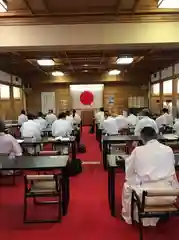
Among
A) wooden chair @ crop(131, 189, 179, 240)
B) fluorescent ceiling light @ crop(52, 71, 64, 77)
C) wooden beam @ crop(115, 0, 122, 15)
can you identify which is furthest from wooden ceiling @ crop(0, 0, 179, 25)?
fluorescent ceiling light @ crop(52, 71, 64, 77)

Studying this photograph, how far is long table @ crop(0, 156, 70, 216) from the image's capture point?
11.7 feet

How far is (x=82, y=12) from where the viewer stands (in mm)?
4664

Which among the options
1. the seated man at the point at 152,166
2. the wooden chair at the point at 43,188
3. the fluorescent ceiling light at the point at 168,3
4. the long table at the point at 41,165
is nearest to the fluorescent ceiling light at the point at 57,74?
the fluorescent ceiling light at the point at 168,3

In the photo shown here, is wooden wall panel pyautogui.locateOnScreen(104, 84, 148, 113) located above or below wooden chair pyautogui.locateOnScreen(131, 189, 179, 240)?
above

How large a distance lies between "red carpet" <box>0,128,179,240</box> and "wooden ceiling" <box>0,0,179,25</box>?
8.99 feet

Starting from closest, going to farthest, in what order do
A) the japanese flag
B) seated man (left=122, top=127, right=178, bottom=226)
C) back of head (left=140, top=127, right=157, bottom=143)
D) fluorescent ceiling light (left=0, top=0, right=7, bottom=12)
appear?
seated man (left=122, top=127, right=178, bottom=226) < back of head (left=140, top=127, right=157, bottom=143) < fluorescent ceiling light (left=0, top=0, right=7, bottom=12) < the japanese flag

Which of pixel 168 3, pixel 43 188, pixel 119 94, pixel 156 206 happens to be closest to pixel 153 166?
pixel 156 206

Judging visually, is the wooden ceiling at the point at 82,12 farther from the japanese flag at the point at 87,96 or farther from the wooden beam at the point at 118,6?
the japanese flag at the point at 87,96

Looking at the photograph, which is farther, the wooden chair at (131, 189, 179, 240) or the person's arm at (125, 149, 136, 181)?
the person's arm at (125, 149, 136, 181)

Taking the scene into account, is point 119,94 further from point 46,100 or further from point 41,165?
point 41,165

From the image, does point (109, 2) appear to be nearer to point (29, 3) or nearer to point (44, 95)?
point (29, 3)

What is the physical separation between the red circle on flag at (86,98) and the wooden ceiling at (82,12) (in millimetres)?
11881

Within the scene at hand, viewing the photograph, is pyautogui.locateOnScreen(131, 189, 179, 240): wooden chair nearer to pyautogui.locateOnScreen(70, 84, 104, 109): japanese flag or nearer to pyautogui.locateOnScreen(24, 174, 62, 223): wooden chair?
pyautogui.locateOnScreen(24, 174, 62, 223): wooden chair

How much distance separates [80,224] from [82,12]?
303cm
